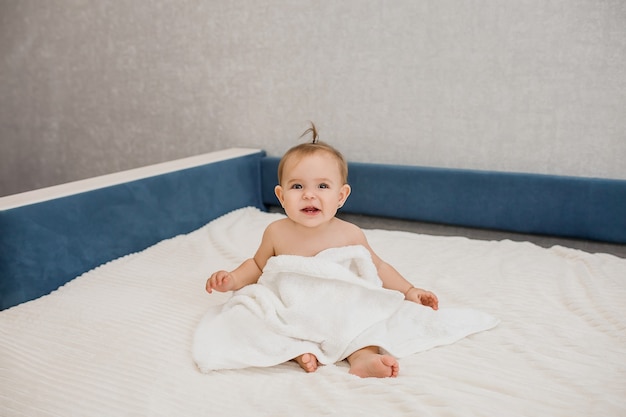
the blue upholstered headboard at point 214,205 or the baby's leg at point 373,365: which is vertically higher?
the blue upholstered headboard at point 214,205

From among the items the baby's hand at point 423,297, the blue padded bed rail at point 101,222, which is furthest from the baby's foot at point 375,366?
the blue padded bed rail at point 101,222

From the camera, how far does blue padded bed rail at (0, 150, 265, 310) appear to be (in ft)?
4.16

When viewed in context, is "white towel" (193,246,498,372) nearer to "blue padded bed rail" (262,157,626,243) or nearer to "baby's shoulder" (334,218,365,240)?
"baby's shoulder" (334,218,365,240)

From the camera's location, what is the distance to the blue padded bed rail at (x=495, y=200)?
1.67 meters

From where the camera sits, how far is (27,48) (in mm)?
2645

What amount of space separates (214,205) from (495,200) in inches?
38.9

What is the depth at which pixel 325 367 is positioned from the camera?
0.98m

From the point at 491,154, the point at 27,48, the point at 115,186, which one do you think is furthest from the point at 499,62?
the point at 27,48

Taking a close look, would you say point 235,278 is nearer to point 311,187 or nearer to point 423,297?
point 311,187

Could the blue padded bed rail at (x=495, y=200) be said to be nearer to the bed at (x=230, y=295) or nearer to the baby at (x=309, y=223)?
the bed at (x=230, y=295)

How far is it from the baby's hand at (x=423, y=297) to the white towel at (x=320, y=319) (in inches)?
0.6

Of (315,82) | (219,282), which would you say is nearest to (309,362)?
(219,282)

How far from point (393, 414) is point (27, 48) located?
265 centimetres

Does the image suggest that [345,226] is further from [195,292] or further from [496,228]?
[496,228]
